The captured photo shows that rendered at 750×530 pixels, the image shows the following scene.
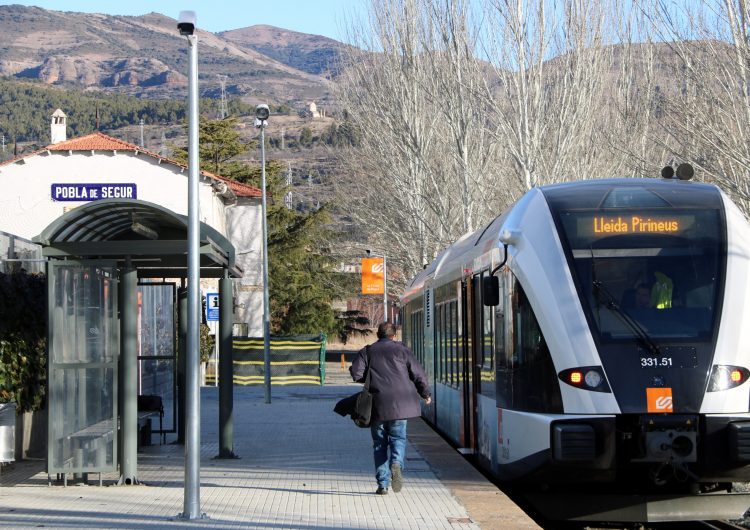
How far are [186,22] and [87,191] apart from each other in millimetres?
44306

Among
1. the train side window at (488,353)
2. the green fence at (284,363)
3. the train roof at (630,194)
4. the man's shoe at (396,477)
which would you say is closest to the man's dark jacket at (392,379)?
the man's shoe at (396,477)

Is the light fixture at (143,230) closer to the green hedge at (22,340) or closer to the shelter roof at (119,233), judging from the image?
the shelter roof at (119,233)

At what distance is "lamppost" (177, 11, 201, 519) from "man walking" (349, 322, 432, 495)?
5.57ft

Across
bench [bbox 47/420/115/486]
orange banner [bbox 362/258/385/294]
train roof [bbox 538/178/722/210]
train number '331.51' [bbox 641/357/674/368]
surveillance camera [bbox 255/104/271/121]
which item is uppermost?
surveillance camera [bbox 255/104/271/121]

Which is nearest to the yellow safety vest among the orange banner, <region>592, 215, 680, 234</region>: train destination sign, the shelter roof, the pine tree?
<region>592, 215, 680, 234</region>: train destination sign

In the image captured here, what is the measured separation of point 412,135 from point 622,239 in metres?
31.3

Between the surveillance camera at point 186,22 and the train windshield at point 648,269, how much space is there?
3.74 m

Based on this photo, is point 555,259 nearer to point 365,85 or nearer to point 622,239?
point 622,239

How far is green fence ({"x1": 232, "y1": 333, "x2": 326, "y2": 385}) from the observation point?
41.7 metres

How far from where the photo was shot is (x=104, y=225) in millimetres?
13750

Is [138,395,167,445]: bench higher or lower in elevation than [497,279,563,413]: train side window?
lower

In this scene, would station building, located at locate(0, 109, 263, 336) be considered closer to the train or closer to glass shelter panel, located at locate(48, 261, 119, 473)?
glass shelter panel, located at locate(48, 261, 119, 473)

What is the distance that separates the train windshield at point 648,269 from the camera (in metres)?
10.7

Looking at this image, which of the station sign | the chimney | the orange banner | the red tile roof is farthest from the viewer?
the chimney
